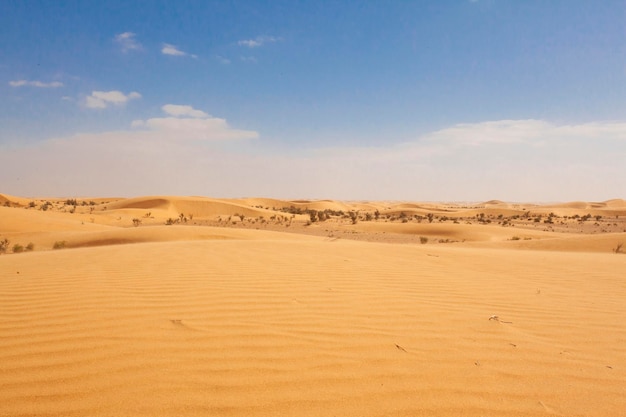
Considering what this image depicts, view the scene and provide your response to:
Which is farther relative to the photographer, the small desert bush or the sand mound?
the small desert bush

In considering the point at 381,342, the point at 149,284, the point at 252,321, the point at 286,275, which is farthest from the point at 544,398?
the point at 149,284

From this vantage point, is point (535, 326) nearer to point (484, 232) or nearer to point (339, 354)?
point (339, 354)

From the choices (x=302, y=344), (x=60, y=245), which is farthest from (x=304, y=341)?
(x=60, y=245)

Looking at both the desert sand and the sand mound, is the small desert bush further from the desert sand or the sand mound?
the sand mound

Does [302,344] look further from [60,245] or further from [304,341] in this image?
[60,245]

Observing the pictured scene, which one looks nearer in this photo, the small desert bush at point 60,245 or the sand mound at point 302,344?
the sand mound at point 302,344

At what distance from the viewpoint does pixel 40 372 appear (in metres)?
2.38

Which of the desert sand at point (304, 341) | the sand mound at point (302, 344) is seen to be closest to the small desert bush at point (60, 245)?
the desert sand at point (304, 341)

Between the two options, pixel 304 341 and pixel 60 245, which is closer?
pixel 304 341

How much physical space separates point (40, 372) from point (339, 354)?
1924mm

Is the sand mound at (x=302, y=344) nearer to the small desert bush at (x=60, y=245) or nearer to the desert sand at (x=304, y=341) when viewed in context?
the desert sand at (x=304, y=341)

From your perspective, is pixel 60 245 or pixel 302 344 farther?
pixel 60 245

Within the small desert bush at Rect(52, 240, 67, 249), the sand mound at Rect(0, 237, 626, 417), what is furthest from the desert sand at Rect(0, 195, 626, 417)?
the small desert bush at Rect(52, 240, 67, 249)

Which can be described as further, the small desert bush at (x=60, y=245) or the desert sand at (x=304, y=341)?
the small desert bush at (x=60, y=245)
